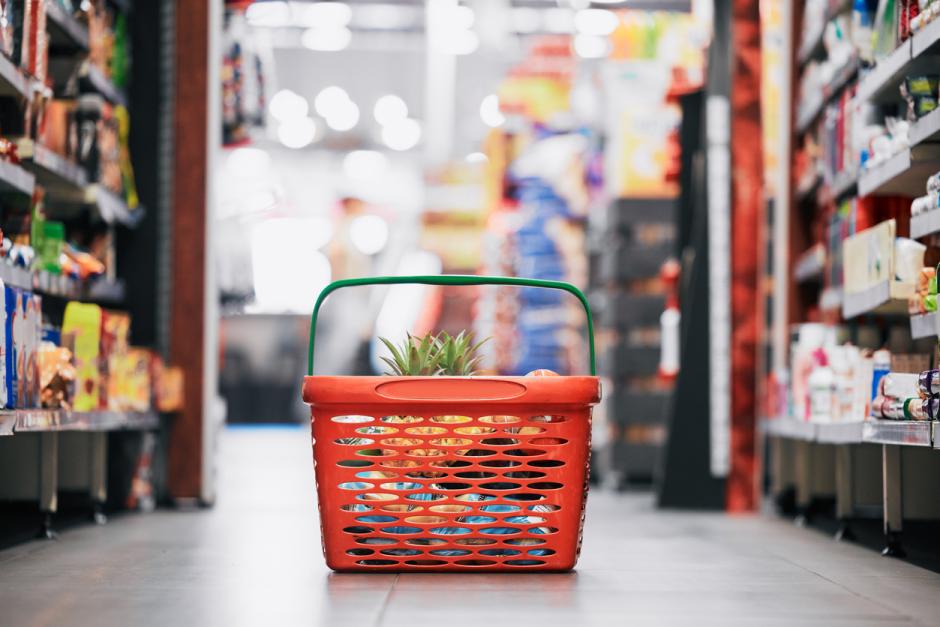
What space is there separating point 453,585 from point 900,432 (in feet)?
4.43

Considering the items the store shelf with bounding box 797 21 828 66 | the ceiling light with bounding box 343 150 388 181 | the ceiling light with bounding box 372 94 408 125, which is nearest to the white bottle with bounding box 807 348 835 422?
the store shelf with bounding box 797 21 828 66

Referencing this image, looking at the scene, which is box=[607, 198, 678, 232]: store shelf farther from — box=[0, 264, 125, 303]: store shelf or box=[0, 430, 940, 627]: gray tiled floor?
box=[0, 430, 940, 627]: gray tiled floor

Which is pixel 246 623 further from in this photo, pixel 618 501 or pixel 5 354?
pixel 618 501

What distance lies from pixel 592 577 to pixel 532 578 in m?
0.16

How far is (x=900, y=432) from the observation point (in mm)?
3553

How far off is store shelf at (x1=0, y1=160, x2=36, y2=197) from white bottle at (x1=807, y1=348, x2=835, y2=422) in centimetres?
276

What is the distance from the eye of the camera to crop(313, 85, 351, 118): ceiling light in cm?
1850

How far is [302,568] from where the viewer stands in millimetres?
3406

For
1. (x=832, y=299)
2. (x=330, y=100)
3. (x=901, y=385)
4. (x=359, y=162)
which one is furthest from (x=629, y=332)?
(x=359, y=162)

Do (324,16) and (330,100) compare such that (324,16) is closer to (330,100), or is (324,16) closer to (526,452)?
(330,100)

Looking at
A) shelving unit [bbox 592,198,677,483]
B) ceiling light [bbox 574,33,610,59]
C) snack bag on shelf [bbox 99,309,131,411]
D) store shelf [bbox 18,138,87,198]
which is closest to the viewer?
store shelf [bbox 18,138,87,198]

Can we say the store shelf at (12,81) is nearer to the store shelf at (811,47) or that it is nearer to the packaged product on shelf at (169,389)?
the packaged product on shelf at (169,389)

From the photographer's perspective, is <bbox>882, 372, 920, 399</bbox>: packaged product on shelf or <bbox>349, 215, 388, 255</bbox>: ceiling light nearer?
<bbox>882, 372, 920, 399</bbox>: packaged product on shelf

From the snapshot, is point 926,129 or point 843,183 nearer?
point 926,129
